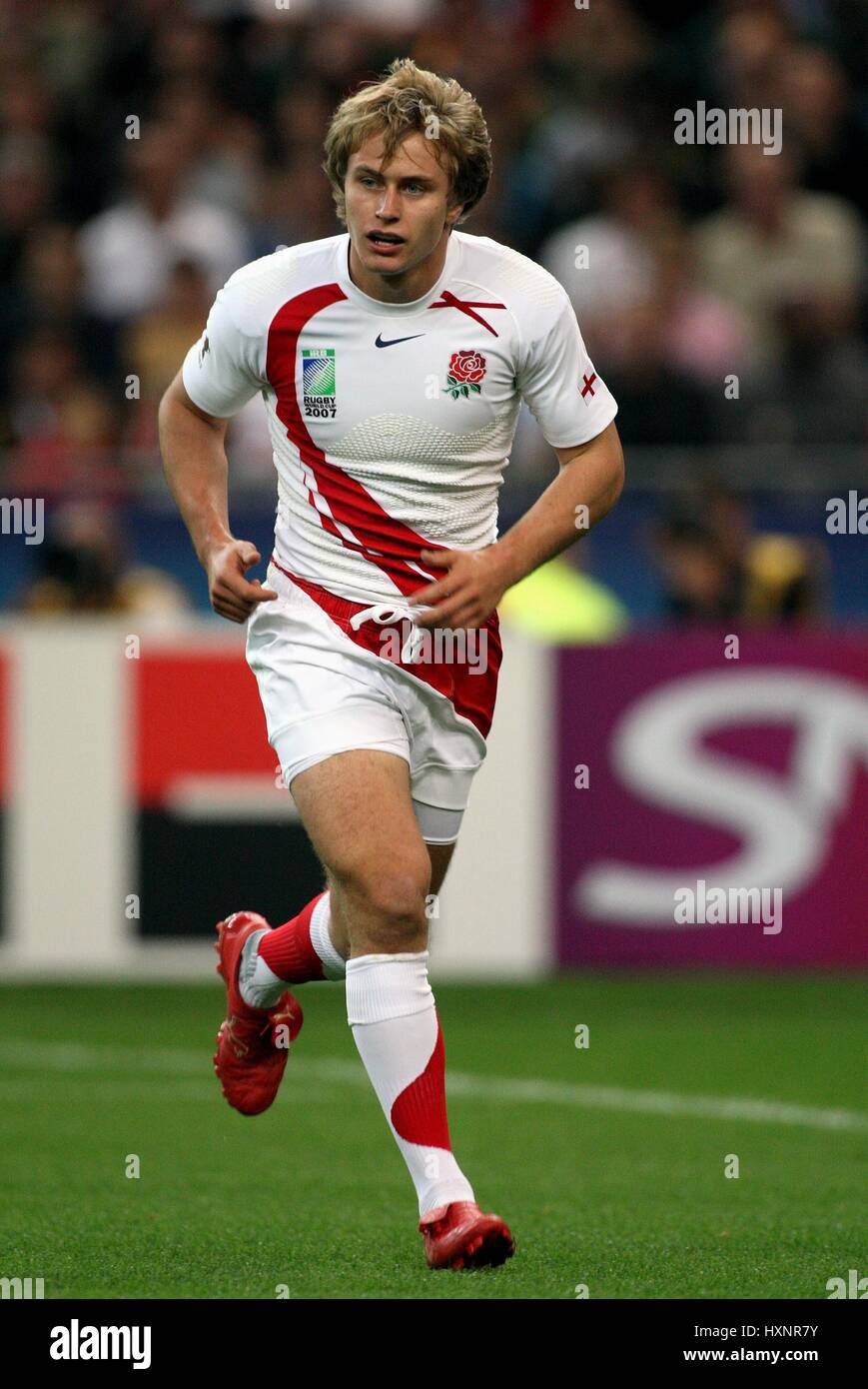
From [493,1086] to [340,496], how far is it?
3275 mm

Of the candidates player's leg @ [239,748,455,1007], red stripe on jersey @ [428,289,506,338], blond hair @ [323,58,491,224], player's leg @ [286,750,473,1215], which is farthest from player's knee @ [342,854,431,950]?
blond hair @ [323,58,491,224]

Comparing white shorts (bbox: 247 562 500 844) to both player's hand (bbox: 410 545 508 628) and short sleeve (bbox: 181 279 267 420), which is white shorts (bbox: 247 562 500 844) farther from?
short sleeve (bbox: 181 279 267 420)

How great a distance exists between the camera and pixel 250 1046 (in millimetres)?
5957

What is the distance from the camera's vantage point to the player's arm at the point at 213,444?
5.14 meters

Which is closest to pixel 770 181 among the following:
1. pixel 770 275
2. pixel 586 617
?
pixel 770 275

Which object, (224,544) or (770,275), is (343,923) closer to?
(224,544)

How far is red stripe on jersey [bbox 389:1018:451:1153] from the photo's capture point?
5008 mm

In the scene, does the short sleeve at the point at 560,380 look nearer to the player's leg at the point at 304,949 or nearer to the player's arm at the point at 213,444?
the player's arm at the point at 213,444

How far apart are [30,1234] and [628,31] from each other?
33.0 feet

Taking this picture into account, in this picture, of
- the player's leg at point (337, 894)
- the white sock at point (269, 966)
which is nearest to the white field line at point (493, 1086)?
the white sock at point (269, 966)

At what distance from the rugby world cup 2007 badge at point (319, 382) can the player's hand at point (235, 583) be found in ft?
1.05

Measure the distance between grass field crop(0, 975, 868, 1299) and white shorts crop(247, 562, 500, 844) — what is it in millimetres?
1003

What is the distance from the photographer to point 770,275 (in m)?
12.9

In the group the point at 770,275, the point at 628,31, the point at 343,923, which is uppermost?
the point at 628,31
